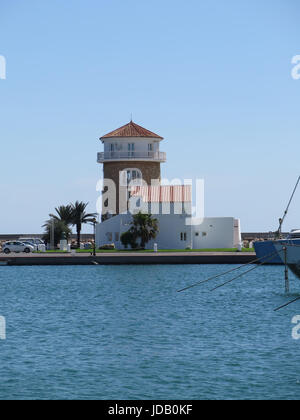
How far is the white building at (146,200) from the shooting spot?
284 feet

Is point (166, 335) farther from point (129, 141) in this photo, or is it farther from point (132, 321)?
point (129, 141)

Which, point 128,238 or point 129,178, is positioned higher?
point 129,178

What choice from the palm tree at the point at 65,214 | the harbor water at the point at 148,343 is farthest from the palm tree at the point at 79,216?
the harbor water at the point at 148,343

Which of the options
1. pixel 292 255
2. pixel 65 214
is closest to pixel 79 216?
pixel 65 214

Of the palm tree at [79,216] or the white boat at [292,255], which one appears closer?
the white boat at [292,255]

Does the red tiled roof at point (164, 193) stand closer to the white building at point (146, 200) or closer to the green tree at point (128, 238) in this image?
the white building at point (146, 200)

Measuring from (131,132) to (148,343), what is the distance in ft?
224

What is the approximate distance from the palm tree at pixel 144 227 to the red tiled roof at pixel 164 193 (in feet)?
13.9

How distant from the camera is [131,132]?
97.0 m

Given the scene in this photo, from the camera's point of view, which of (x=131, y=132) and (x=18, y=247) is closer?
(x=18, y=247)

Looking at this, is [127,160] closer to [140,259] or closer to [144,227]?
[144,227]

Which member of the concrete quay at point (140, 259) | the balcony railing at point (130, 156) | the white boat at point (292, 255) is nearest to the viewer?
the white boat at point (292, 255)
